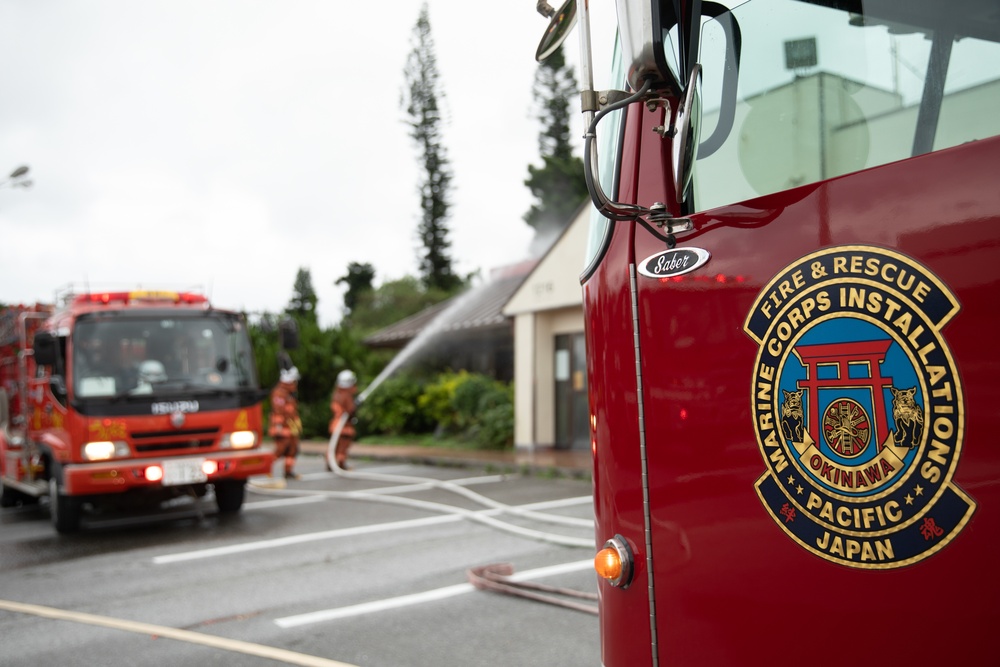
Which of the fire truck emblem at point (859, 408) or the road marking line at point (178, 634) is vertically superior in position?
the fire truck emblem at point (859, 408)

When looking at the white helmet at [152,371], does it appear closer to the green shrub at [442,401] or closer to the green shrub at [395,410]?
the green shrub at [442,401]

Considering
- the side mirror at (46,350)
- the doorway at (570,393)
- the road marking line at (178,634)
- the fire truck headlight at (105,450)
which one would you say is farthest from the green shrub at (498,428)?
the road marking line at (178,634)

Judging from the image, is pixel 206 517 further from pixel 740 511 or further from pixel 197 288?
pixel 740 511

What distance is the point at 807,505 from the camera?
5.88ft

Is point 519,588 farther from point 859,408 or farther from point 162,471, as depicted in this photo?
point 162,471

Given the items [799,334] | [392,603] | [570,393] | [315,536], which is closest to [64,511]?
[315,536]

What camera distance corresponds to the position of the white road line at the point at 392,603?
511cm

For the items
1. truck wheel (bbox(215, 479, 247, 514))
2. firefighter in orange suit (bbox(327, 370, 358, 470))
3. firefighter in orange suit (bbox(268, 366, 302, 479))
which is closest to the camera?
truck wheel (bbox(215, 479, 247, 514))

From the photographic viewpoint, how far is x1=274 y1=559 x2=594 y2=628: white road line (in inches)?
201

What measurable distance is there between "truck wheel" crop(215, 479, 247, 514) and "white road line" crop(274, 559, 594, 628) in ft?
14.2

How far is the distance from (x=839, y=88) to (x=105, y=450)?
7.89 m

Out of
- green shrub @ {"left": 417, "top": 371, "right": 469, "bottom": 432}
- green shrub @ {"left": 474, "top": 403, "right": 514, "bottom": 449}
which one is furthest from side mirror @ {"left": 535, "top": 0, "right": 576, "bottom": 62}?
green shrub @ {"left": 417, "top": 371, "right": 469, "bottom": 432}

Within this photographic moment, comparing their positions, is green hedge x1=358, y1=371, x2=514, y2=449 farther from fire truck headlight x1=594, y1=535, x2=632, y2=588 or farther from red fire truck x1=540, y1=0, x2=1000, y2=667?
red fire truck x1=540, y1=0, x2=1000, y2=667

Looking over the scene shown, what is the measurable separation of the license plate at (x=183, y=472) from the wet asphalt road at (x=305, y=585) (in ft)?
1.85
